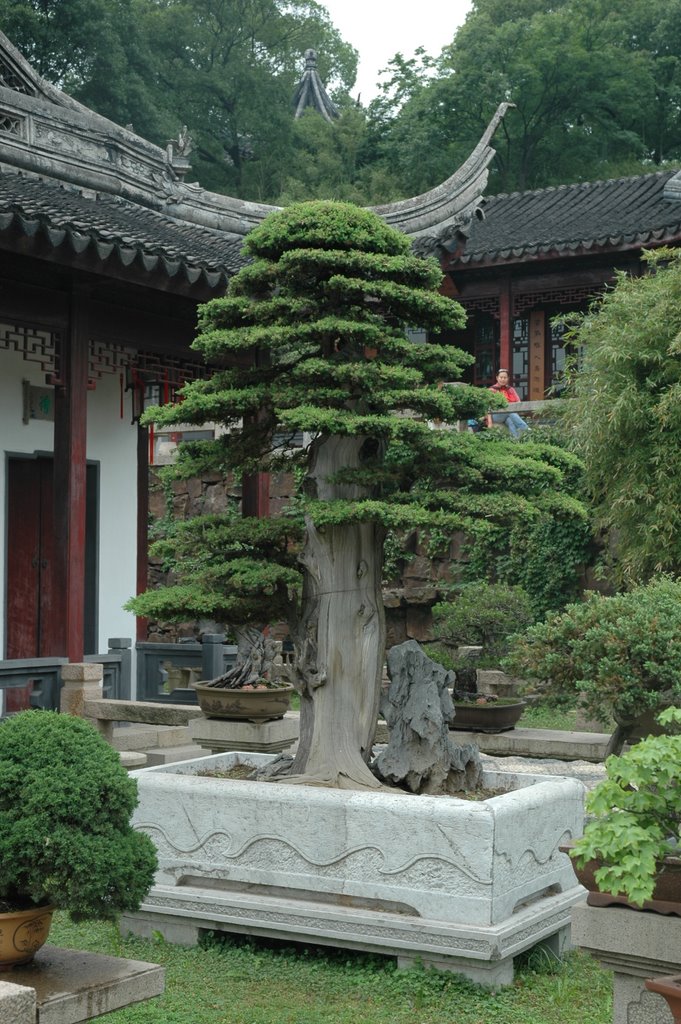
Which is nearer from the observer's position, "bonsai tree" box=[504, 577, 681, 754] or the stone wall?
"bonsai tree" box=[504, 577, 681, 754]

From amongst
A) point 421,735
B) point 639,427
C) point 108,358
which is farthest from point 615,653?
point 639,427

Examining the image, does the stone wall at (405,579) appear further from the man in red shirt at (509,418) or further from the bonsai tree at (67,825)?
the bonsai tree at (67,825)

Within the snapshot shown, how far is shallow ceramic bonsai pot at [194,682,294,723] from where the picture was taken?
29.3 feet

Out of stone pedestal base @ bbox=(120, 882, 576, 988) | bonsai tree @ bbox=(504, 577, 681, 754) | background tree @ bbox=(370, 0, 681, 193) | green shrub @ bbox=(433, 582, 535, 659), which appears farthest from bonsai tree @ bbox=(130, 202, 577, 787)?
background tree @ bbox=(370, 0, 681, 193)

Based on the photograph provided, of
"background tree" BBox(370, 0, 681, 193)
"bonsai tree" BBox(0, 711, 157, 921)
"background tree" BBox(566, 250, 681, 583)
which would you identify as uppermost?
"background tree" BBox(370, 0, 681, 193)

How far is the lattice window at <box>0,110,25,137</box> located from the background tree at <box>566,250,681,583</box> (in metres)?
6.51

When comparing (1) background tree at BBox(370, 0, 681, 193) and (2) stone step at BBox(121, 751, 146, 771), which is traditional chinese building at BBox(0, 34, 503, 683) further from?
(1) background tree at BBox(370, 0, 681, 193)

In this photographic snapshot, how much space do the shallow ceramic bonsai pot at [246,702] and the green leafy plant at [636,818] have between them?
5676mm

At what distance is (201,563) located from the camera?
615 centimetres

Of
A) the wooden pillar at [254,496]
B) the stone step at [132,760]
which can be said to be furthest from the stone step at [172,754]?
the wooden pillar at [254,496]

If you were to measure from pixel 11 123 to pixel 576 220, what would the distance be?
39.4 ft

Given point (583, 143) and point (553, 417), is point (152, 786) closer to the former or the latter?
point (553, 417)

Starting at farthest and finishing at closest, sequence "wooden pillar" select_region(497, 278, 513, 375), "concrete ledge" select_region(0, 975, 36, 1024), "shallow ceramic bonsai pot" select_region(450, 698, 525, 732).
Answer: "wooden pillar" select_region(497, 278, 513, 375) < "shallow ceramic bonsai pot" select_region(450, 698, 525, 732) < "concrete ledge" select_region(0, 975, 36, 1024)

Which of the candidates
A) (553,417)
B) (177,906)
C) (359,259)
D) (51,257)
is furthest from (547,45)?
(177,906)
